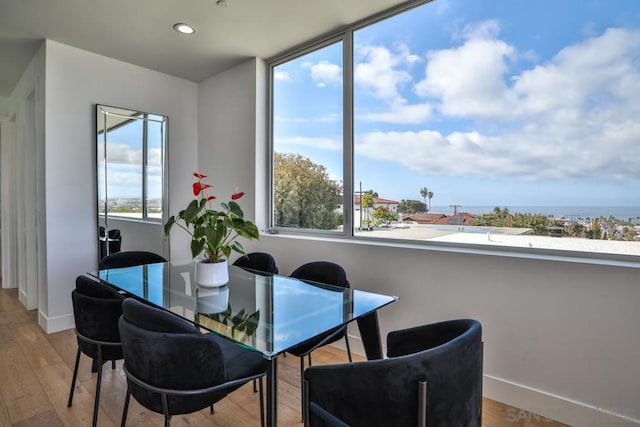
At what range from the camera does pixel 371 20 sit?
112 inches

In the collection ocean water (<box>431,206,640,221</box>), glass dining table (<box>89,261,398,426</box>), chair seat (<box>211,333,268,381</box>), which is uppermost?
ocean water (<box>431,206,640,221</box>)

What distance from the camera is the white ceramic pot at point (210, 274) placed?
82.9 inches

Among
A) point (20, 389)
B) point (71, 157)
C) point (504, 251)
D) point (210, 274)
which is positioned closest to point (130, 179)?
point (71, 157)

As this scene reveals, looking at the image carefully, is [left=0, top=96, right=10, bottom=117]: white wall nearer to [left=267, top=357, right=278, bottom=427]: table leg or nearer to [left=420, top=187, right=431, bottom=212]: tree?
[left=420, top=187, right=431, bottom=212]: tree

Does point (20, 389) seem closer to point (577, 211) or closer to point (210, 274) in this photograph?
point (210, 274)

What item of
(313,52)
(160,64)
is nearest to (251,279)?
(313,52)

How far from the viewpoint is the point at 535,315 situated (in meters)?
2.01

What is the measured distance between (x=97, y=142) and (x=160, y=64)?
1.04m

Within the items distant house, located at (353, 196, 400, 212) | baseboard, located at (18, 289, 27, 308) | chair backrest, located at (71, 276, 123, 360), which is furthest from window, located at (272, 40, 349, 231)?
baseboard, located at (18, 289, 27, 308)

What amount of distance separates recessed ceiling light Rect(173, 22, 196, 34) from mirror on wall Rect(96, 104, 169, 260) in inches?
45.9

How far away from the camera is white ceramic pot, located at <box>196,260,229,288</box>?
2105 mm

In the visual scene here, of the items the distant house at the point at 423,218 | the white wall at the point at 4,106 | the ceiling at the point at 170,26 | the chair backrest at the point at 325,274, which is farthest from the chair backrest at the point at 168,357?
the white wall at the point at 4,106

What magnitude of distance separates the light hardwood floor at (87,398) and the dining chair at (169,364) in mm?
704

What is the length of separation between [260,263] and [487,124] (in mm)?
1917
